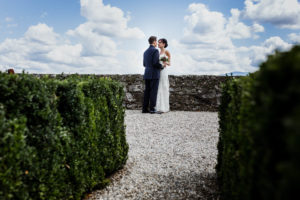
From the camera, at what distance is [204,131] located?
862 centimetres

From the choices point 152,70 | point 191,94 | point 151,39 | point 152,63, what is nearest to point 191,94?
point 191,94

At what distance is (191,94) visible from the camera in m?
12.9

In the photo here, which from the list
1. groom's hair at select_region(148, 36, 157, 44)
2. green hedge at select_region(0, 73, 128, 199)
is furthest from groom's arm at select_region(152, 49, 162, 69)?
green hedge at select_region(0, 73, 128, 199)

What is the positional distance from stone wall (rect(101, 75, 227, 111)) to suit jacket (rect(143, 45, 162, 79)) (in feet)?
7.05

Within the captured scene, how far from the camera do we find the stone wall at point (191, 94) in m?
12.8

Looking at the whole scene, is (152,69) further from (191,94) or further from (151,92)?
(191,94)

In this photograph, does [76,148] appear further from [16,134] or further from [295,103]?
[295,103]

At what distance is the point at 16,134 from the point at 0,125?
0.67 ft

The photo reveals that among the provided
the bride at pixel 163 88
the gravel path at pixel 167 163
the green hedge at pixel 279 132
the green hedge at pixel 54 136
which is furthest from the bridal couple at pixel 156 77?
the green hedge at pixel 279 132

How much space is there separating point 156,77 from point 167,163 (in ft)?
18.9

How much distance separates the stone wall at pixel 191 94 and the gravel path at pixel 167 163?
3058 mm

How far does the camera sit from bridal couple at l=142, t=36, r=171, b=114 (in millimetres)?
10977

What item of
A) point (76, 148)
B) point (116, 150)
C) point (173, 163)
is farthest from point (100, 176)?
point (173, 163)

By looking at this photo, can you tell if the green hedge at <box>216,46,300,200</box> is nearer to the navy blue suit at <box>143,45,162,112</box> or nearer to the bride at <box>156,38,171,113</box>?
the navy blue suit at <box>143,45,162,112</box>
